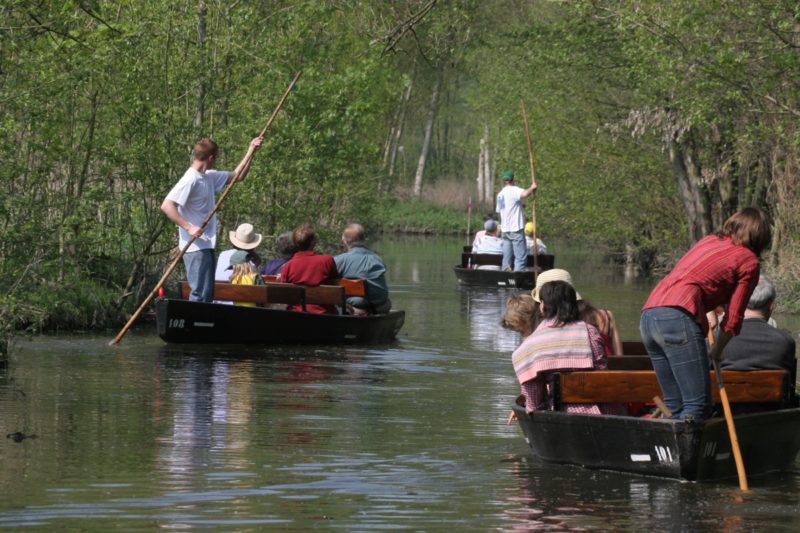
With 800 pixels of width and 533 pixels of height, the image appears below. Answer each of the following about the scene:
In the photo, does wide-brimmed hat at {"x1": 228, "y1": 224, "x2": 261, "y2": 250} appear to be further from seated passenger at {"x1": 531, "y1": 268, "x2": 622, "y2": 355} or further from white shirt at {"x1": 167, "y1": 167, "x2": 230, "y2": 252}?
seated passenger at {"x1": 531, "y1": 268, "x2": 622, "y2": 355}

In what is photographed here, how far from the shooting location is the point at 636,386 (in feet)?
31.3

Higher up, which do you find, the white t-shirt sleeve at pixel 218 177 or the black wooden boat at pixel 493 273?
the white t-shirt sleeve at pixel 218 177

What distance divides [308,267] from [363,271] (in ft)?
3.26

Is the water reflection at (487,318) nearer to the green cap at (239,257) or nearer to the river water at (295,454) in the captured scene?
the river water at (295,454)

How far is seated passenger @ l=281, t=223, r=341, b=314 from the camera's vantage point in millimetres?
16906

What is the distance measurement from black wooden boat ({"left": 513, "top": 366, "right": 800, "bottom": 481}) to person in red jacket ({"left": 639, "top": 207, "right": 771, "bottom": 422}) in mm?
192

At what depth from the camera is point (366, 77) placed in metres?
29.9

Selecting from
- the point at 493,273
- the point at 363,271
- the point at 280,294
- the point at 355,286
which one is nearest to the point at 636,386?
the point at 280,294

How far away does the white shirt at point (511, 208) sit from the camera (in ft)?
89.5

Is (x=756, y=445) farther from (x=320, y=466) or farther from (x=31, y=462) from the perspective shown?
(x=31, y=462)

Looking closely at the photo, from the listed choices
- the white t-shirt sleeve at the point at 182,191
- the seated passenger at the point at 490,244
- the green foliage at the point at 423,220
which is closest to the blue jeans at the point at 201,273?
the white t-shirt sleeve at the point at 182,191

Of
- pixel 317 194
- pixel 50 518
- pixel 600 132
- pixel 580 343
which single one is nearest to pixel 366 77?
pixel 317 194

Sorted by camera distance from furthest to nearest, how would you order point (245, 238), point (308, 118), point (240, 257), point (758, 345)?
point (308, 118), point (240, 257), point (245, 238), point (758, 345)

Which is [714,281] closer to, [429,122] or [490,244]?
[490,244]
